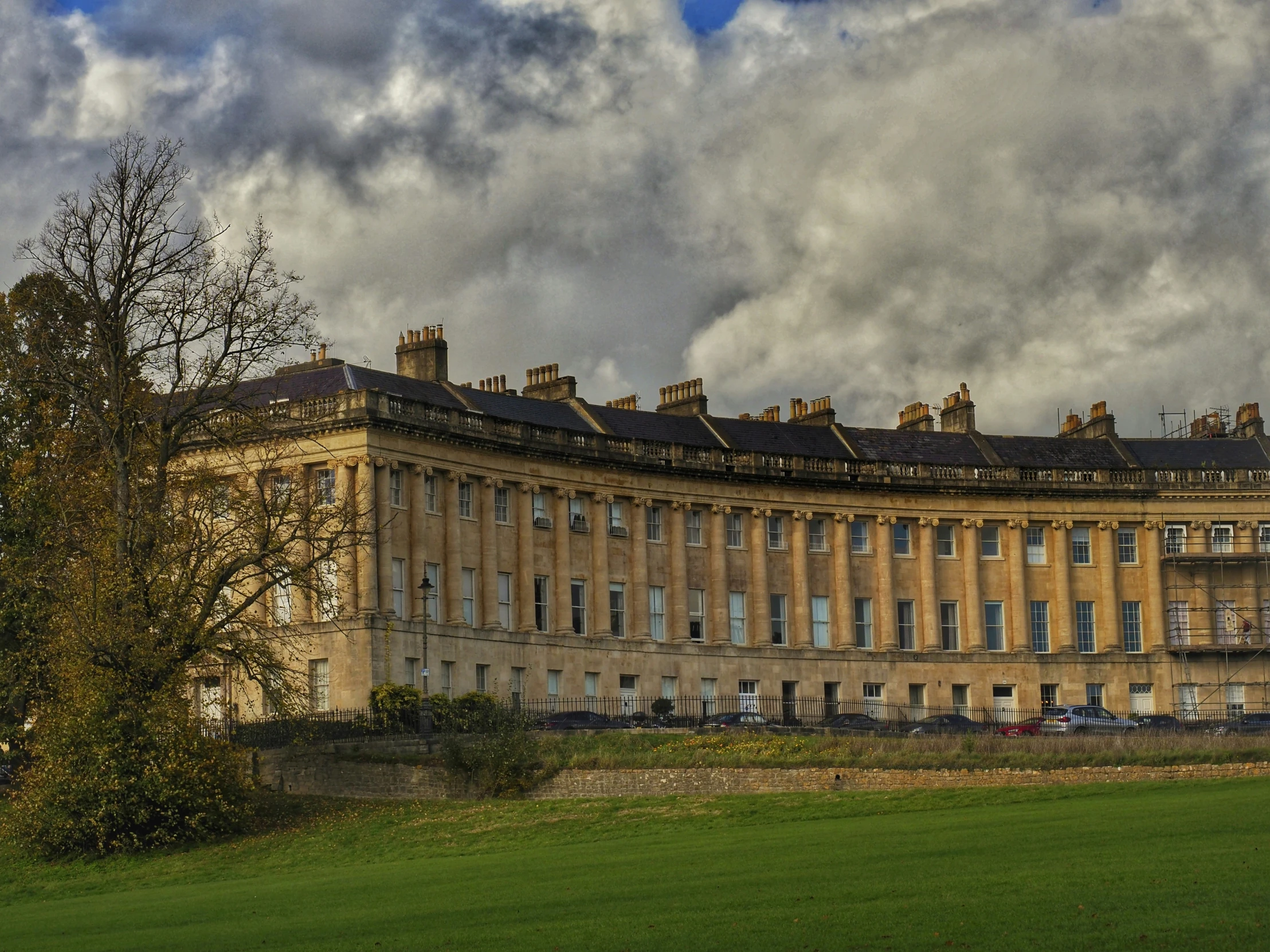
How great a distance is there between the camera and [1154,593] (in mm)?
77688

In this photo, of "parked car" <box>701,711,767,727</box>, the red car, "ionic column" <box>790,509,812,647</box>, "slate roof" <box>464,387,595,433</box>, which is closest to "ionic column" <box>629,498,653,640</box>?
"slate roof" <box>464,387,595,433</box>

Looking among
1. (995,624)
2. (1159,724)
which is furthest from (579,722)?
(995,624)

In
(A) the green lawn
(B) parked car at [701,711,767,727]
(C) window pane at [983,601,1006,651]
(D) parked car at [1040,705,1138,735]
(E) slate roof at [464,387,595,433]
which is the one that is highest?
(E) slate roof at [464,387,595,433]

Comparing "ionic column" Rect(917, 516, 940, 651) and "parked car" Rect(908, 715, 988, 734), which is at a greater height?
"ionic column" Rect(917, 516, 940, 651)

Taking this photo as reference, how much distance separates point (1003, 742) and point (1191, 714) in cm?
2981

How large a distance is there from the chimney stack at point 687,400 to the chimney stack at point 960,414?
12184mm

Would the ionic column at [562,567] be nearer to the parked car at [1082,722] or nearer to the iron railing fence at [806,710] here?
the iron railing fence at [806,710]

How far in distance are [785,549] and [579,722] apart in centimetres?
2147

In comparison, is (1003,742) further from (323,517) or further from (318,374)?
(318,374)

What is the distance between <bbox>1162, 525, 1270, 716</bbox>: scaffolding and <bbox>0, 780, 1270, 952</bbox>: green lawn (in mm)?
39210

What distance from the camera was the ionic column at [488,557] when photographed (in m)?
63.8

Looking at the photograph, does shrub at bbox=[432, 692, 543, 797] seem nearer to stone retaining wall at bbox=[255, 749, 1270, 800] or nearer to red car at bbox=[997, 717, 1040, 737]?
stone retaining wall at bbox=[255, 749, 1270, 800]

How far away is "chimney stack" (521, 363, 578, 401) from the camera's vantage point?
73.2 m

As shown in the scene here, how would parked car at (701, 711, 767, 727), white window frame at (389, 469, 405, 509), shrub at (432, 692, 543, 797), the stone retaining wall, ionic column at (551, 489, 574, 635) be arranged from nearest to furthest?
the stone retaining wall
shrub at (432, 692, 543, 797)
parked car at (701, 711, 767, 727)
white window frame at (389, 469, 405, 509)
ionic column at (551, 489, 574, 635)
